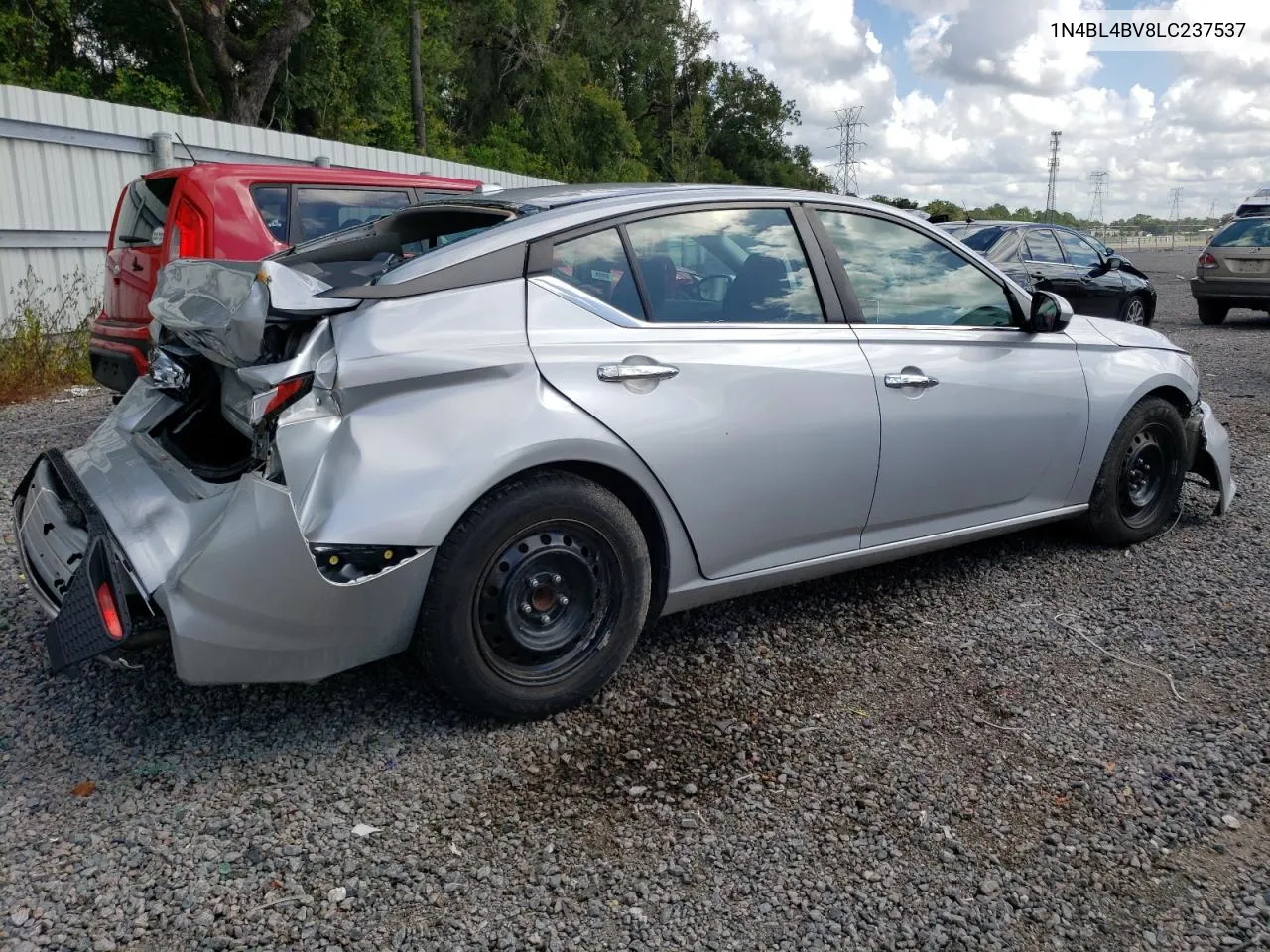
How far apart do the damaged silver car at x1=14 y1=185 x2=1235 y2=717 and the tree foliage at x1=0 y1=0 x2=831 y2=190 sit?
19594 millimetres

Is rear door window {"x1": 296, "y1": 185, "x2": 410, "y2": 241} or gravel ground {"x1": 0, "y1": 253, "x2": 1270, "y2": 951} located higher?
rear door window {"x1": 296, "y1": 185, "x2": 410, "y2": 241}

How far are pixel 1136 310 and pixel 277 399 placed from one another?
1395 centimetres

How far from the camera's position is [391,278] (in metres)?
2.92

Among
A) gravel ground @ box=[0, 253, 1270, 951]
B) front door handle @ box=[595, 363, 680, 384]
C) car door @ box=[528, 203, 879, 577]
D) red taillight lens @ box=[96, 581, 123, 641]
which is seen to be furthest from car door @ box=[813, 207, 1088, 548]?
red taillight lens @ box=[96, 581, 123, 641]

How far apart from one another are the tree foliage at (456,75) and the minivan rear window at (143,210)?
1492 cm

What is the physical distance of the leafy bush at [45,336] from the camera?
8.22 meters

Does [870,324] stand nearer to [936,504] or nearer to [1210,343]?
[936,504]

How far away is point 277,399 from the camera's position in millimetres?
2676

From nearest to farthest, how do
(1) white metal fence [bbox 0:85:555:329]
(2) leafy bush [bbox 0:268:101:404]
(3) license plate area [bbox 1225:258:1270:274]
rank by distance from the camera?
(2) leafy bush [bbox 0:268:101:404] < (1) white metal fence [bbox 0:85:555:329] < (3) license plate area [bbox 1225:258:1270:274]

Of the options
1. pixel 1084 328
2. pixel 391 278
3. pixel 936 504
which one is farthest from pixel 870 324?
pixel 391 278

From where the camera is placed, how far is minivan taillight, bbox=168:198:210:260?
621cm

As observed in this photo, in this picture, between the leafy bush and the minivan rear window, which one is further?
the leafy bush

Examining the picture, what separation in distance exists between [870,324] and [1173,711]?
1625 millimetres

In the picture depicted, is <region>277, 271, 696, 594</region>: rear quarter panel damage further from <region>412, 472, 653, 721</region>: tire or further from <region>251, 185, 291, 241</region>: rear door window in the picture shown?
<region>251, 185, 291, 241</region>: rear door window
